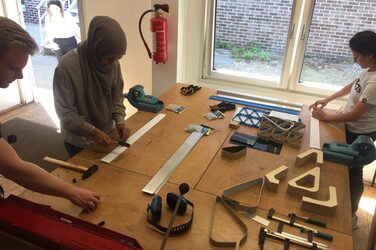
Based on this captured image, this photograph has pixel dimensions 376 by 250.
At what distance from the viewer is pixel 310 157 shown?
1498 mm

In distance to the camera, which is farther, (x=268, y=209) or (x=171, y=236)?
(x=268, y=209)

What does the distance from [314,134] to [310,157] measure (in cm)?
34

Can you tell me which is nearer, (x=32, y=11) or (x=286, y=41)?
(x=286, y=41)

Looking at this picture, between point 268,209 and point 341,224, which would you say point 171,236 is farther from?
point 341,224

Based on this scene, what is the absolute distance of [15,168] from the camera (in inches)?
37.1

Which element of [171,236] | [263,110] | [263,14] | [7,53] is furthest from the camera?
[263,14]

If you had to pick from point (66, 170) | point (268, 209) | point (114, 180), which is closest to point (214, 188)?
point (268, 209)

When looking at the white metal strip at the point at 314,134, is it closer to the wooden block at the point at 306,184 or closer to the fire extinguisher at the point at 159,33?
the wooden block at the point at 306,184

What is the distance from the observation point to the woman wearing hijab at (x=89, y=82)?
142 centimetres

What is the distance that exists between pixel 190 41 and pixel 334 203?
2.20 m

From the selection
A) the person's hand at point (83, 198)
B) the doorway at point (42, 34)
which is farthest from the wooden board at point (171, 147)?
the doorway at point (42, 34)

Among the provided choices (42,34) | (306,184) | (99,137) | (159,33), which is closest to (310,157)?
(306,184)

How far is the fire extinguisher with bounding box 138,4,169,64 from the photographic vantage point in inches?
101

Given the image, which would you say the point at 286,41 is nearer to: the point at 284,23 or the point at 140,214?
the point at 284,23
